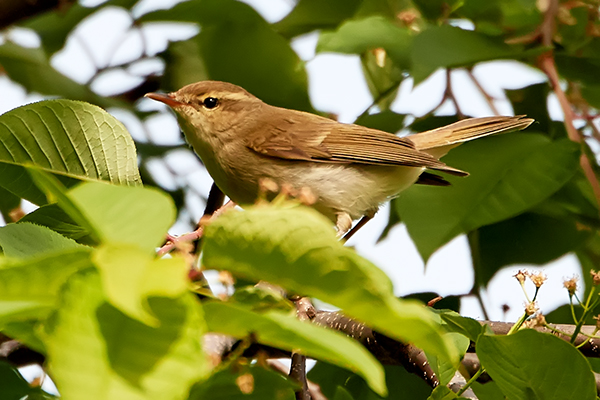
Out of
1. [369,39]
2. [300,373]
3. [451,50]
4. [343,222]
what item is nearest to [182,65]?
[343,222]

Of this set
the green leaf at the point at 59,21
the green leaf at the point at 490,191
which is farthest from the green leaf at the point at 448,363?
the green leaf at the point at 59,21

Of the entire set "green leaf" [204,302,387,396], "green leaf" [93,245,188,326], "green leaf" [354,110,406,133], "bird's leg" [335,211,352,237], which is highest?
"green leaf" [93,245,188,326]

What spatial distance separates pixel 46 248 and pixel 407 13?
8.33ft

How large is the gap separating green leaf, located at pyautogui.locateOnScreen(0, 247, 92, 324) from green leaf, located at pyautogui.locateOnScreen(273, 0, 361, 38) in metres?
2.93

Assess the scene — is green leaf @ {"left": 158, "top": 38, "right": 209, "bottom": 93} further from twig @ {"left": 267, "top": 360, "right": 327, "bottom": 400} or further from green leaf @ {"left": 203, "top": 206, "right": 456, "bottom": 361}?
green leaf @ {"left": 203, "top": 206, "right": 456, "bottom": 361}

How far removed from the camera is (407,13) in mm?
3406

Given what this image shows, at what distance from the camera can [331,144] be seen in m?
3.74

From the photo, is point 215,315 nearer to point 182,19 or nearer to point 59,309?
point 59,309

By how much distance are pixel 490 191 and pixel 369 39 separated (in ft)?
2.57

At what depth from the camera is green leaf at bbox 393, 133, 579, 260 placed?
262cm

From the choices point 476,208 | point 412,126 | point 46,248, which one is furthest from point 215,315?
point 412,126

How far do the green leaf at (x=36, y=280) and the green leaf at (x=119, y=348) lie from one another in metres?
0.03

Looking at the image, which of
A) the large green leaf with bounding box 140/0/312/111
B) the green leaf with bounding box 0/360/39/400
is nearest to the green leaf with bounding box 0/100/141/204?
the green leaf with bounding box 0/360/39/400

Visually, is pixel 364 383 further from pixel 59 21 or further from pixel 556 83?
pixel 59 21
